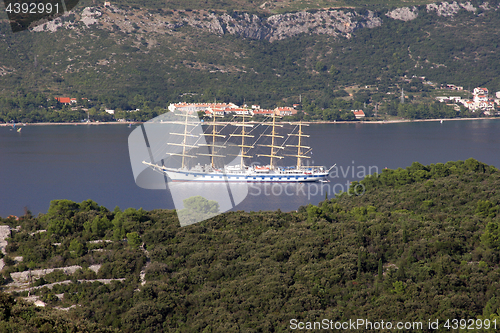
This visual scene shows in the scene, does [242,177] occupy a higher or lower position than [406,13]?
lower

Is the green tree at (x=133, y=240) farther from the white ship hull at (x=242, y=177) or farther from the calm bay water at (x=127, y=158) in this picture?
the white ship hull at (x=242, y=177)

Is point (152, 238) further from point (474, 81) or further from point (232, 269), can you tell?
point (474, 81)

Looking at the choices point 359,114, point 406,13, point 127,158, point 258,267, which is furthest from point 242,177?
point 406,13

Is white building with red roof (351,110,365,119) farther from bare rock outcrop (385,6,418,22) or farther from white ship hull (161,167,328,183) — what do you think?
bare rock outcrop (385,6,418,22)

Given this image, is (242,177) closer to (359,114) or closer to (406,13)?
(359,114)

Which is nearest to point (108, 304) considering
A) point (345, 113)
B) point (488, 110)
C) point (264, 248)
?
point (264, 248)
